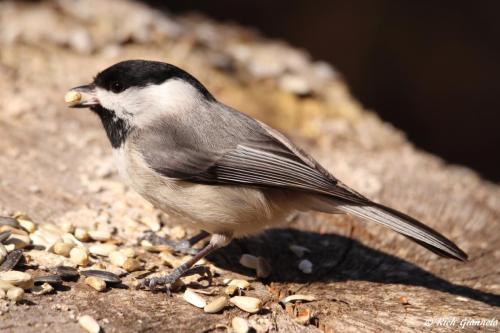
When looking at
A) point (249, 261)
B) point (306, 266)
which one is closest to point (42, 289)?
point (249, 261)

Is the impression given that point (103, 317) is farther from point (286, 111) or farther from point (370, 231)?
point (286, 111)

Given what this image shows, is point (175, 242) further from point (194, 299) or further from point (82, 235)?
point (194, 299)

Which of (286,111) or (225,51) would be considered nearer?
(286,111)

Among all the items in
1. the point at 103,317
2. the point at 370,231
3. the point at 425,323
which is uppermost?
the point at 370,231

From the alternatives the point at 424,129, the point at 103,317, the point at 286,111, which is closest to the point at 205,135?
the point at 103,317

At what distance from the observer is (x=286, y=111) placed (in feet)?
10.8

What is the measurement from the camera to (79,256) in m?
1.84

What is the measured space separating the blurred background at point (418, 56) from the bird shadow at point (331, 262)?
3.28 metres

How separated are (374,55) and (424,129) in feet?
2.86

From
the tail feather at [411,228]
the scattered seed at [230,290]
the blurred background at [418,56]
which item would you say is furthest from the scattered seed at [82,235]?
the blurred background at [418,56]

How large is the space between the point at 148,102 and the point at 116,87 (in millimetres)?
121

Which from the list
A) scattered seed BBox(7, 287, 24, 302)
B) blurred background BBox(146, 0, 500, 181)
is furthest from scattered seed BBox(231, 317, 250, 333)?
blurred background BBox(146, 0, 500, 181)

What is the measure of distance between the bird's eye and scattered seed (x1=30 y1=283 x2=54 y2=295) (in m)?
0.69

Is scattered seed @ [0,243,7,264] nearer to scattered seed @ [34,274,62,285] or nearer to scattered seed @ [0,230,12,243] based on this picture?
scattered seed @ [0,230,12,243]
